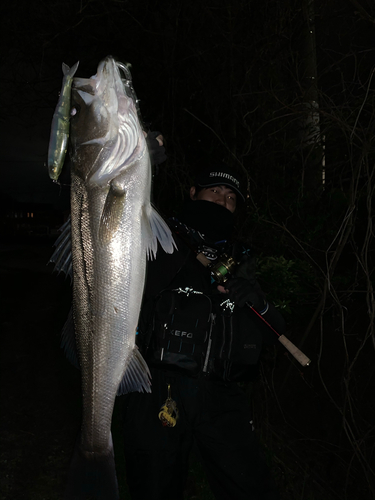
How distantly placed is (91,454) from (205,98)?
4.82 meters

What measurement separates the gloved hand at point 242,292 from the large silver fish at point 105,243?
78 centimetres

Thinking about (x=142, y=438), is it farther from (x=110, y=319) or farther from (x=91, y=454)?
(x=110, y=319)

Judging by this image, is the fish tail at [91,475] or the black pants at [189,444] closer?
the fish tail at [91,475]

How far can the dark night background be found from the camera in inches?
143

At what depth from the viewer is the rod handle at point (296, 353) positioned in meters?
2.25

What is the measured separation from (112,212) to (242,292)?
1097 millimetres

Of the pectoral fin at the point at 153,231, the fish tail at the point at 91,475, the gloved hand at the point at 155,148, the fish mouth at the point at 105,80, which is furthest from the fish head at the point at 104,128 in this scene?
the fish tail at the point at 91,475

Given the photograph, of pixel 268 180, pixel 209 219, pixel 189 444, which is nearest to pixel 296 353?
pixel 189 444

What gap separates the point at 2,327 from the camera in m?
7.79

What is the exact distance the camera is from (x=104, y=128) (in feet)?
5.10

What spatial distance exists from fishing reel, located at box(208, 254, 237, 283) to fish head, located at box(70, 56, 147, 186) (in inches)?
41.5

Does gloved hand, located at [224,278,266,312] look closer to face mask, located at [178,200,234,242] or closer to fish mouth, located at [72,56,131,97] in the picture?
face mask, located at [178,200,234,242]

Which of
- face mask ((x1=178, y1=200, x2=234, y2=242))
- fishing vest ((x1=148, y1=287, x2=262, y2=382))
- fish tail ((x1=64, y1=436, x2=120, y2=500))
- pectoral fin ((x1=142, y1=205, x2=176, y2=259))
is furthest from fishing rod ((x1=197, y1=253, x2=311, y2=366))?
fish tail ((x1=64, y1=436, x2=120, y2=500))

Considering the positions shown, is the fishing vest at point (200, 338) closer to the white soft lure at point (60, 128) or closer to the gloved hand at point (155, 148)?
the gloved hand at point (155, 148)
